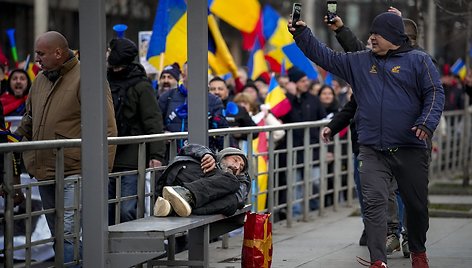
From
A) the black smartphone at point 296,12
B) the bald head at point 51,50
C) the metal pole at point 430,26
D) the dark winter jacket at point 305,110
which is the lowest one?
the dark winter jacket at point 305,110

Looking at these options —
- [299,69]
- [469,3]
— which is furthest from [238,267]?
[299,69]

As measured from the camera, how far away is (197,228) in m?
9.30

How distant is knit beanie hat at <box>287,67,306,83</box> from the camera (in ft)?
62.6

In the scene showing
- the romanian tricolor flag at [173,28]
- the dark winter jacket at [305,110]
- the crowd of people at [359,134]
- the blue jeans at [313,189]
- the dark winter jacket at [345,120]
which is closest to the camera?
the crowd of people at [359,134]

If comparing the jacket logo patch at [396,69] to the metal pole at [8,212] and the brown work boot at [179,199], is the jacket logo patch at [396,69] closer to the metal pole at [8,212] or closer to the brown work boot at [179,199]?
the brown work boot at [179,199]

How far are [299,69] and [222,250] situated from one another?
8099 millimetres

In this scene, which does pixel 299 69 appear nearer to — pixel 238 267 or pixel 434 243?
pixel 434 243

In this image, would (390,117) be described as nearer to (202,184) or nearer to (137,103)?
(202,184)

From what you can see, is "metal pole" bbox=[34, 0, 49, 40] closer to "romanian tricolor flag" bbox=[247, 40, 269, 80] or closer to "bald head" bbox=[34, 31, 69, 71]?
"romanian tricolor flag" bbox=[247, 40, 269, 80]

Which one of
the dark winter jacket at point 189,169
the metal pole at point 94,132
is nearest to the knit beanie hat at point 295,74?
the dark winter jacket at point 189,169

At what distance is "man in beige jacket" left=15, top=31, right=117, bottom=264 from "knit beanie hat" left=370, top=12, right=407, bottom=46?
211 centimetres

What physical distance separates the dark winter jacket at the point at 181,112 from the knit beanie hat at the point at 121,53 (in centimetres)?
152

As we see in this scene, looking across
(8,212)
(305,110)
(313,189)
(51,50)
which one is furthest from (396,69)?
(305,110)

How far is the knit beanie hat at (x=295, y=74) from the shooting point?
19.1 metres
